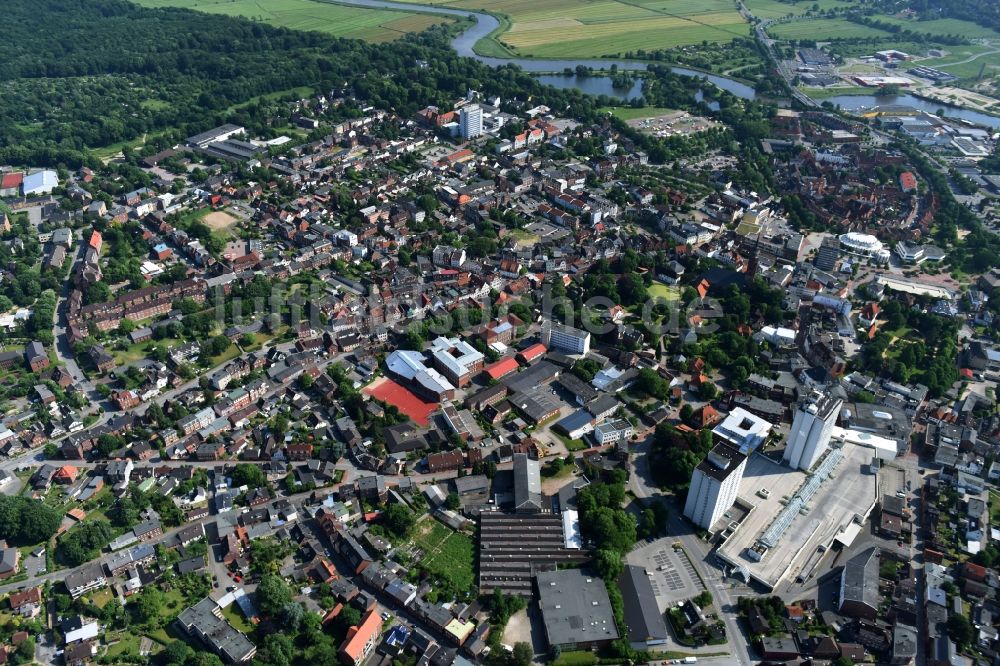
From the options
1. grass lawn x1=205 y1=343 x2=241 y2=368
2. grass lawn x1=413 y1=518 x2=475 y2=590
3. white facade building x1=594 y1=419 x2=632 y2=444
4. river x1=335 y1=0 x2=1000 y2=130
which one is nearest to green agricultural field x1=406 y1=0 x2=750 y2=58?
river x1=335 y1=0 x2=1000 y2=130

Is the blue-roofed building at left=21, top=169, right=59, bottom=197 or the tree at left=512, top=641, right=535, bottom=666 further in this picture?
the blue-roofed building at left=21, top=169, right=59, bottom=197

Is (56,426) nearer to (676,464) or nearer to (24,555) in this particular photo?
(24,555)

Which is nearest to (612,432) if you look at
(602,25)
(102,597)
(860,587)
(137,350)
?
(860,587)

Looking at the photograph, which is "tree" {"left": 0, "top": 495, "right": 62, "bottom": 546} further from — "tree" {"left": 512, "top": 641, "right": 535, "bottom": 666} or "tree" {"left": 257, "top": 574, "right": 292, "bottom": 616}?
"tree" {"left": 512, "top": 641, "right": 535, "bottom": 666}

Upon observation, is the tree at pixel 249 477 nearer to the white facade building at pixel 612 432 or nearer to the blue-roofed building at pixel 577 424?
the blue-roofed building at pixel 577 424

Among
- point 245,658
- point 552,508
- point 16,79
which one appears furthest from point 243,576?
point 16,79
